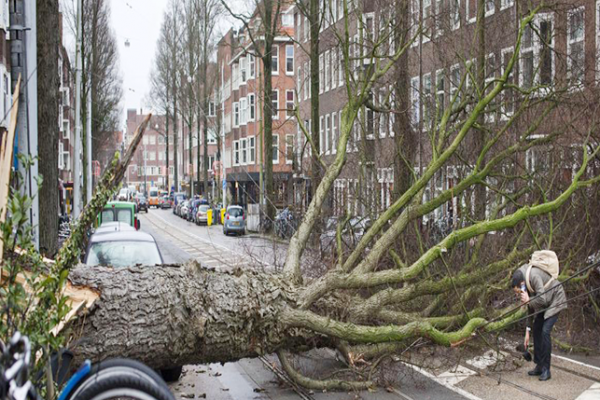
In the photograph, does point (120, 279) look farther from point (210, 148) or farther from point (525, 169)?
point (210, 148)

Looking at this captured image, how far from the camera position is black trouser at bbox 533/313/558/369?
10.8 m

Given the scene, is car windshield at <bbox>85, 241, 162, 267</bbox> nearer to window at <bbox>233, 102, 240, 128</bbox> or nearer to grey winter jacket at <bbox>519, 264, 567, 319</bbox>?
grey winter jacket at <bbox>519, 264, 567, 319</bbox>

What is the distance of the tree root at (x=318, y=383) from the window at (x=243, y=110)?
6689cm

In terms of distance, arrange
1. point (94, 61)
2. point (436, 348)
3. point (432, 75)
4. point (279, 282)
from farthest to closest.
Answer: point (94, 61), point (432, 75), point (436, 348), point (279, 282)

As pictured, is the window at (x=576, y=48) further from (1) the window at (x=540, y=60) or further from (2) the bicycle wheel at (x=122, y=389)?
(2) the bicycle wheel at (x=122, y=389)

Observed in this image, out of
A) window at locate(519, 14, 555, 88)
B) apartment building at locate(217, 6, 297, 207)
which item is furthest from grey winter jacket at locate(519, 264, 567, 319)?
apartment building at locate(217, 6, 297, 207)

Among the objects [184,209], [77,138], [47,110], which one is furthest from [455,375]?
[184,209]

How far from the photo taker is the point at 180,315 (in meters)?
9.10

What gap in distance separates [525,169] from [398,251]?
238 centimetres

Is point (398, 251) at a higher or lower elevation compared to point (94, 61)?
lower

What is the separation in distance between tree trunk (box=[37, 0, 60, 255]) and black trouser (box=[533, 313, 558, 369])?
8726mm

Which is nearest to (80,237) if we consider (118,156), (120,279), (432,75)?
(118,156)

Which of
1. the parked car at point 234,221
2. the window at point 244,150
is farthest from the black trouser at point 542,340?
the window at point 244,150

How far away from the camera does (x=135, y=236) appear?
52.7 ft
